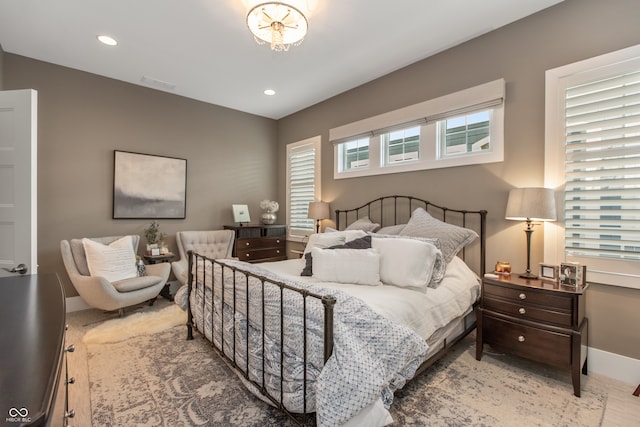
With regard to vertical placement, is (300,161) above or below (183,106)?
below

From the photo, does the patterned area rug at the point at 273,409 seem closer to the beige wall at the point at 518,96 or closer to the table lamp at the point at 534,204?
the beige wall at the point at 518,96

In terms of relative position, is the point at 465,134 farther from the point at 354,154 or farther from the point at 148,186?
the point at 148,186

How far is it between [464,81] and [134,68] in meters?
3.77

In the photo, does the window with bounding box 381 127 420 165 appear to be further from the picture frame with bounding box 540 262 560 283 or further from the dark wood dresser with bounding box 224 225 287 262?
the dark wood dresser with bounding box 224 225 287 262

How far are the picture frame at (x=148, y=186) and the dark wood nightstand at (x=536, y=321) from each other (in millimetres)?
4063

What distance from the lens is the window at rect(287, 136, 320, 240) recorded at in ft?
15.4

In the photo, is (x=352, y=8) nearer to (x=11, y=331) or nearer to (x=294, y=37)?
(x=294, y=37)

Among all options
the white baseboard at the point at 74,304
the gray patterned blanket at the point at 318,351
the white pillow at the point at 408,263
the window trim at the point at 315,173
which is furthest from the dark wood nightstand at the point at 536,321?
the white baseboard at the point at 74,304

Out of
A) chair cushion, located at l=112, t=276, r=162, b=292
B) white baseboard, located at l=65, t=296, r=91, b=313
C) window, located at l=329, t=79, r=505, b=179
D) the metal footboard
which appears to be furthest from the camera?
white baseboard, located at l=65, t=296, r=91, b=313

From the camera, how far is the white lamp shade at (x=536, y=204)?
7.36 ft

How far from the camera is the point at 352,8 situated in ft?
8.15

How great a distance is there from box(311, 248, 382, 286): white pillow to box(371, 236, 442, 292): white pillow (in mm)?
78

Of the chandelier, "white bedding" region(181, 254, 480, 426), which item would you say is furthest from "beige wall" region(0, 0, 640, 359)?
the chandelier

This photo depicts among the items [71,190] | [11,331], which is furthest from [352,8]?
[71,190]
